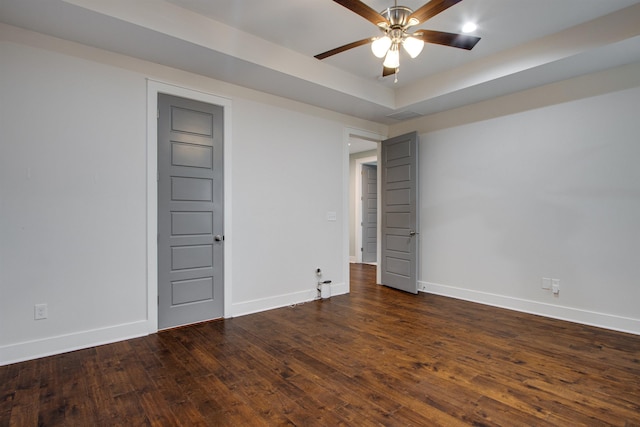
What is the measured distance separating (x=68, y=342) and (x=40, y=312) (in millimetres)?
353

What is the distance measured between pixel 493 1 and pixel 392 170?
284 centimetres

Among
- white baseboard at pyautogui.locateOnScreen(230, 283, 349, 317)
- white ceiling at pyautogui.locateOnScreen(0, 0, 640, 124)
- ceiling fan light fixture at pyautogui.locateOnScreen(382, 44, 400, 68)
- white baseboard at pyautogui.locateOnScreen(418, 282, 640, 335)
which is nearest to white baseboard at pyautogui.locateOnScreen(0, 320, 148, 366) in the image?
white baseboard at pyautogui.locateOnScreen(230, 283, 349, 317)

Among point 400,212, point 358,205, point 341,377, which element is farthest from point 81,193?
point 358,205

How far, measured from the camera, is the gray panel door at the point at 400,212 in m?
4.98

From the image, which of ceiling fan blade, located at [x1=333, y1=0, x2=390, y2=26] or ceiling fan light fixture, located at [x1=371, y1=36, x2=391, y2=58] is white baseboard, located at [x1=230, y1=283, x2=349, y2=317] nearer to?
ceiling fan light fixture, located at [x1=371, y1=36, x2=391, y2=58]

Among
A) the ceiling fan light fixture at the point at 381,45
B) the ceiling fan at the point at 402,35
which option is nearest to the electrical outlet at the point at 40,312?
the ceiling fan at the point at 402,35

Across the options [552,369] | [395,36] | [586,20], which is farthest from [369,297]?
[586,20]

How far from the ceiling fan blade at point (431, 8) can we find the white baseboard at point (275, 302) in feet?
11.1

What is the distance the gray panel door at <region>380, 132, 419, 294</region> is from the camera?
196 inches

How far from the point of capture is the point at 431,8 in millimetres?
2133

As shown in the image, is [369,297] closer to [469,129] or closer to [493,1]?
[469,129]

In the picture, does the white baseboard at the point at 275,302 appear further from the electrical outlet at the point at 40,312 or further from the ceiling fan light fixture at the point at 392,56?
the ceiling fan light fixture at the point at 392,56

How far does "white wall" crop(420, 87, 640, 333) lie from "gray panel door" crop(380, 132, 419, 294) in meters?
→ 0.29

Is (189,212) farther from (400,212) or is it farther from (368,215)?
(368,215)
